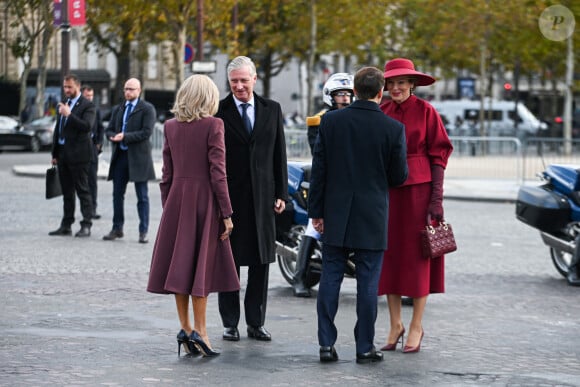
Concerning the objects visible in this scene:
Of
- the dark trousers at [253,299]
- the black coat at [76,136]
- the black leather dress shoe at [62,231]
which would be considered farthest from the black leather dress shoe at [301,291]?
the black leather dress shoe at [62,231]

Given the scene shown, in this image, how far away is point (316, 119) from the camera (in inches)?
419

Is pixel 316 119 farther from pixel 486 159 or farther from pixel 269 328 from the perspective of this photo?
pixel 486 159

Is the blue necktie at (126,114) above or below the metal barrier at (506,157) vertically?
above

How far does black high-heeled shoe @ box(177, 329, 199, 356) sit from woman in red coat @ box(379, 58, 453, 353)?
46.6 inches

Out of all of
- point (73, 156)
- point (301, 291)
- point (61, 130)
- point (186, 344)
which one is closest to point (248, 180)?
point (186, 344)

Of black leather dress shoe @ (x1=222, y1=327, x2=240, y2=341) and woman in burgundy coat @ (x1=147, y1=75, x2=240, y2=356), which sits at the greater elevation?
woman in burgundy coat @ (x1=147, y1=75, x2=240, y2=356)

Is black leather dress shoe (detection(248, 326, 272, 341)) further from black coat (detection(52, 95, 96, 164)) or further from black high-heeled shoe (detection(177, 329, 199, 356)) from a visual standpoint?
black coat (detection(52, 95, 96, 164))

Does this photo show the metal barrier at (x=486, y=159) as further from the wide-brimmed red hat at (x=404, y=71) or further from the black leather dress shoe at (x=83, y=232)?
the wide-brimmed red hat at (x=404, y=71)

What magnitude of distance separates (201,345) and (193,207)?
0.80 metres

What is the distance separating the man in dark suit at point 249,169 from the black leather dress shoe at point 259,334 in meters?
0.13

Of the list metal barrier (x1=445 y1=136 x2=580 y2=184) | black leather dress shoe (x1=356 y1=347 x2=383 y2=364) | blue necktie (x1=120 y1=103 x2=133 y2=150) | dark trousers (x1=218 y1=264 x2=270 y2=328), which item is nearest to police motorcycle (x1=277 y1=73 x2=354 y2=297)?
dark trousers (x1=218 y1=264 x2=270 y2=328)

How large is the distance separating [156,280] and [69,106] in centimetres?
828

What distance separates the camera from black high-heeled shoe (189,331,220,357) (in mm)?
8227

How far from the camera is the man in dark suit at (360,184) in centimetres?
817
